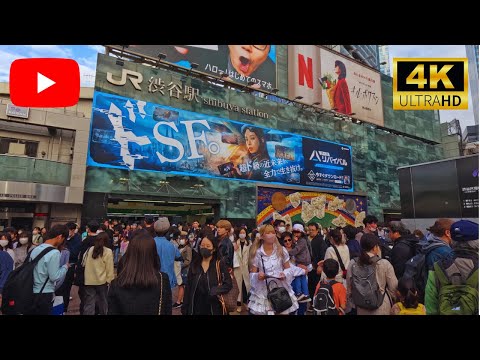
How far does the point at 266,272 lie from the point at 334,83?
26.8 meters

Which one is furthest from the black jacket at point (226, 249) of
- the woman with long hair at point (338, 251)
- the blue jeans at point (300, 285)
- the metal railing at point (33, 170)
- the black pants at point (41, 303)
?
the metal railing at point (33, 170)

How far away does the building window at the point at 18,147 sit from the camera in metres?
15.0

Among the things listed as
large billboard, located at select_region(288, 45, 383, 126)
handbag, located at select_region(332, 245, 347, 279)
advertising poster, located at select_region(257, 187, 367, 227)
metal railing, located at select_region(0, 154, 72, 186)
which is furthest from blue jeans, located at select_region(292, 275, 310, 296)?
large billboard, located at select_region(288, 45, 383, 126)

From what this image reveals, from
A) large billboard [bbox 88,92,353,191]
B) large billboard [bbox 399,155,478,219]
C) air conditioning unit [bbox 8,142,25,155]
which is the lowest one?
large billboard [bbox 399,155,478,219]

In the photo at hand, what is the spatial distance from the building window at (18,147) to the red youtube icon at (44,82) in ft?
47.2

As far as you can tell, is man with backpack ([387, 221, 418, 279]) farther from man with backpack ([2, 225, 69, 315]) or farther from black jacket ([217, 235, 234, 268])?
man with backpack ([2, 225, 69, 315])

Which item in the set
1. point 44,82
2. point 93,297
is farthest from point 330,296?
point 44,82

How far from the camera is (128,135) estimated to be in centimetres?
1691

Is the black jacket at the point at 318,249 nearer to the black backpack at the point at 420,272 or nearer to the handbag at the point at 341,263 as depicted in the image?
the handbag at the point at 341,263

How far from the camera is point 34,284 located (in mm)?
3475

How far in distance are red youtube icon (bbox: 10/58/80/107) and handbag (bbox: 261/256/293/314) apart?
3.22 metres

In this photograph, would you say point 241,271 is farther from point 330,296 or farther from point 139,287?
point 139,287

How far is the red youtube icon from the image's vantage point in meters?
3.44
